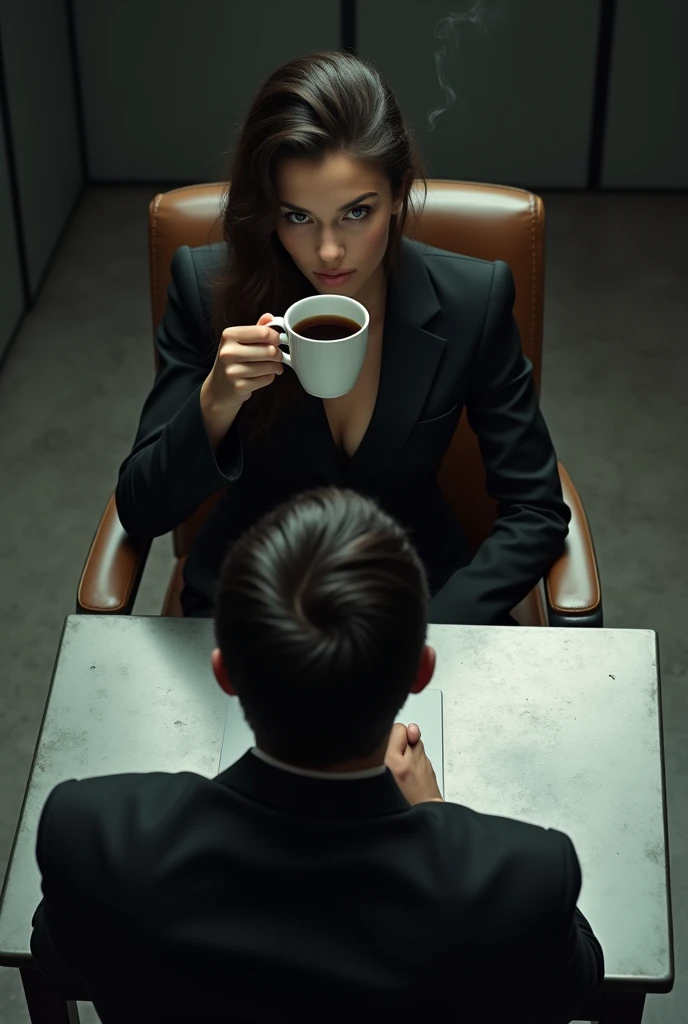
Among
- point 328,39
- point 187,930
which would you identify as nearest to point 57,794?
point 187,930

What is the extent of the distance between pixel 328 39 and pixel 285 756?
3.34m

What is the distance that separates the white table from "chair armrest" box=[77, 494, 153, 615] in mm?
161

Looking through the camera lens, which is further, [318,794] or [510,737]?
[510,737]

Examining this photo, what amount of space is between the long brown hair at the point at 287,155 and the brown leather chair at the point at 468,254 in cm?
17

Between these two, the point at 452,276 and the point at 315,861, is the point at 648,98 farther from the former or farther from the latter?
the point at 315,861

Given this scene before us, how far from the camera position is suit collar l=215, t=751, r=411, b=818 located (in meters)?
0.98

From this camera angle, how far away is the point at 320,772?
986 millimetres

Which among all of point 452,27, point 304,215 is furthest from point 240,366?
point 452,27

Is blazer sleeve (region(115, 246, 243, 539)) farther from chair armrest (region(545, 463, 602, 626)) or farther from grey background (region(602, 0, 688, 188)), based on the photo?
grey background (region(602, 0, 688, 188))

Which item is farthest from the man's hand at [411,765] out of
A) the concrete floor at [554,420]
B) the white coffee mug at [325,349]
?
the concrete floor at [554,420]

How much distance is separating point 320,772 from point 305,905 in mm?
97

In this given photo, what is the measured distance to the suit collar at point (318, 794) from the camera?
0.98 meters

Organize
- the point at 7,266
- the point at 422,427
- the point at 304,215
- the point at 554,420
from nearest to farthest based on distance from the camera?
the point at 304,215, the point at 422,427, the point at 554,420, the point at 7,266

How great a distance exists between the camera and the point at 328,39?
3908 mm
